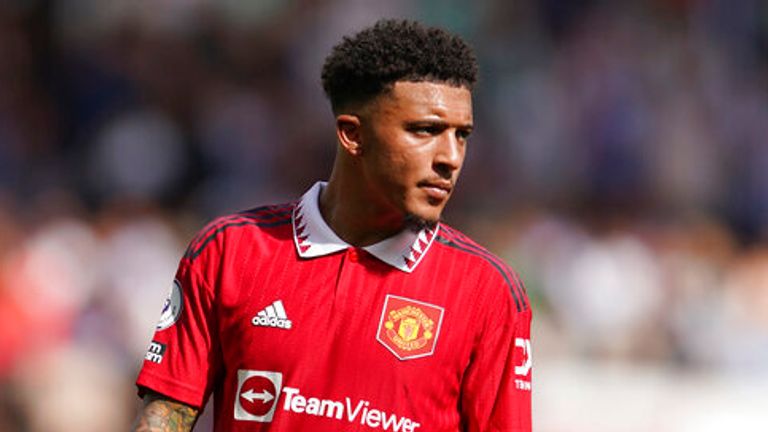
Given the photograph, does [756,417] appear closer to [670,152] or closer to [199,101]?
[670,152]

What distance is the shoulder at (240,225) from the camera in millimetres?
3895

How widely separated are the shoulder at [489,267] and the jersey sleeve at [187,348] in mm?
719

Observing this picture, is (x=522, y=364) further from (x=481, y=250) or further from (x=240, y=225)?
(x=240, y=225)

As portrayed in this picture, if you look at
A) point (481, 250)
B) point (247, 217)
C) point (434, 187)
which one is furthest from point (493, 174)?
point (434, 187)

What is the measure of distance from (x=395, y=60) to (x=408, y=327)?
0.76 meters

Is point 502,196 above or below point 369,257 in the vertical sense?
above

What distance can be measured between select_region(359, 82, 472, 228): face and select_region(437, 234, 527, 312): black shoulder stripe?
0.19 meters

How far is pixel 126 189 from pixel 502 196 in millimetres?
2827

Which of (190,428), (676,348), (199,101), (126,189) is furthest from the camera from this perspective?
(199,101)

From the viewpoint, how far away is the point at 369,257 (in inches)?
156

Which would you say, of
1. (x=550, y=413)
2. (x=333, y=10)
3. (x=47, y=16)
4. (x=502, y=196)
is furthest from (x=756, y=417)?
(x=47, y=16)

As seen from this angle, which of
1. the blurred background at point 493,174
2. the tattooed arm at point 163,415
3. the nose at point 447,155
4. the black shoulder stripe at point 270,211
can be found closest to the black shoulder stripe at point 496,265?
the nose at point 447,155

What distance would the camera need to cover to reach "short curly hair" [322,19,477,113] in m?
3.81

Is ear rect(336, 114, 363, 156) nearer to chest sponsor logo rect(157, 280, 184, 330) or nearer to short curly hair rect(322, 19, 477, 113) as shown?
short curly hair rect(322, 19, 477, 113)
